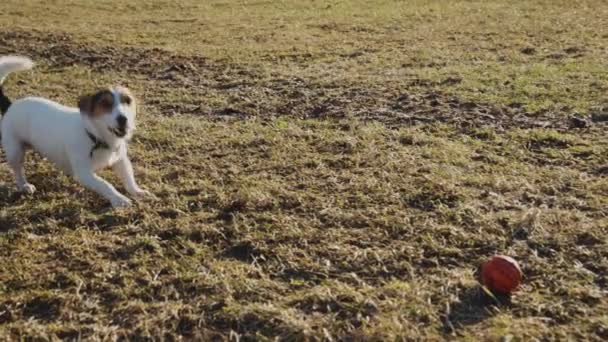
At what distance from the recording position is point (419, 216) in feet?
14.5

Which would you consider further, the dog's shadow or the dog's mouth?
the dog's mouth

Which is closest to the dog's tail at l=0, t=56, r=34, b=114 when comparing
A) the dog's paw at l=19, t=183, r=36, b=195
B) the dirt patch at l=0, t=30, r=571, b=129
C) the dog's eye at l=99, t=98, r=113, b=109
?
the dog's paw at l=19, t=183, r=36, b=195

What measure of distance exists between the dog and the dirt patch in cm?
219

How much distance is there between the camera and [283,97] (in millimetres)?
7781

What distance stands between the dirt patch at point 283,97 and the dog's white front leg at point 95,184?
2.42 metres

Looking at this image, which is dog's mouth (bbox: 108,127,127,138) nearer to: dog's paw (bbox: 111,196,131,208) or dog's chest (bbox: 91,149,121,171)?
dog's chest (bbox: 91,149,121,171)

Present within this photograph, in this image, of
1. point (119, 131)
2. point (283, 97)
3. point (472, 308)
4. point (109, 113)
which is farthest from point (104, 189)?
point (283, 97)

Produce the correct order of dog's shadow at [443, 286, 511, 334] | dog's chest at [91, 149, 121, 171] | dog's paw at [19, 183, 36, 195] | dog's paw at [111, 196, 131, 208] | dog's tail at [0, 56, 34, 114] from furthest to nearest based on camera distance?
dog's tail at [0, 56, 34, 114]
dog's paw at [19, 183, 36, 195]
dog's chest at [91, 149, 121, 171]
dog's paw at [111, 196, 131, 208]
dog's shadow at [443, 286, 511, 334]

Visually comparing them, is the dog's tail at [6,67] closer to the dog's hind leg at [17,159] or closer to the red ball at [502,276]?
the dog's hind leg at [17,159]

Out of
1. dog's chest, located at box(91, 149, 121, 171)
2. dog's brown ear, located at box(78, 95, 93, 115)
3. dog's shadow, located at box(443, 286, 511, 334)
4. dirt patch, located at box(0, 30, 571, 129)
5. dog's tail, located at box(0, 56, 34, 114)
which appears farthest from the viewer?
dirt patch, located at box(0, 30, 571, 129)

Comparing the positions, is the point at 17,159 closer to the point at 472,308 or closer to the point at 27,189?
the point at 27,189

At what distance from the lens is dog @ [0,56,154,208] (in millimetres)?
4730

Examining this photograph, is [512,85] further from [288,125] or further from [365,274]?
[365,274]

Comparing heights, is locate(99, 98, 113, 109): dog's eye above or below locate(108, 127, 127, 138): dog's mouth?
above
